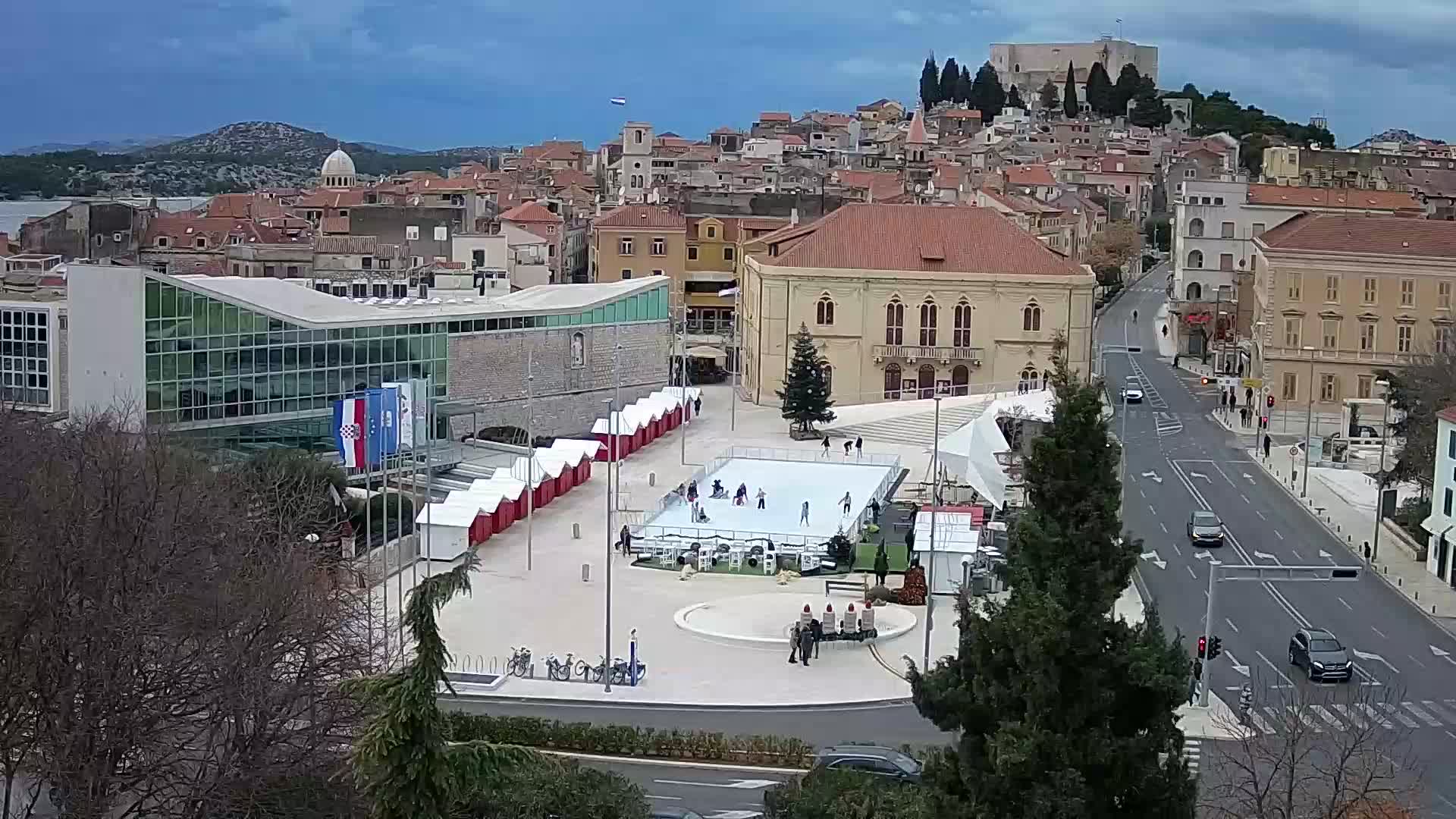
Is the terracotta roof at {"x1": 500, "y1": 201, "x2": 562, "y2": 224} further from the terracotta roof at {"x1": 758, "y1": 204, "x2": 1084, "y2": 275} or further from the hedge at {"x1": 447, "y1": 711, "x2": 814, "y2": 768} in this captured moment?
the hedge at {"x1": 447, "y1": 711, "x2": 814, "y2": 768}

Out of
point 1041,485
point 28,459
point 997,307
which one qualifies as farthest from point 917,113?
point 1041,485

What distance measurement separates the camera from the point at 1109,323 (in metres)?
87.2

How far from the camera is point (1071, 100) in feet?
552

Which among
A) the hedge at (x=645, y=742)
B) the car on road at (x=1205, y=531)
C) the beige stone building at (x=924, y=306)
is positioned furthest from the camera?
the beige stone building at (x=924, y=306)

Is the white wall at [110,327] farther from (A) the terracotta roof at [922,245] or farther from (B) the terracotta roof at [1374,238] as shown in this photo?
(B) the terracotta roof at [1374,238]

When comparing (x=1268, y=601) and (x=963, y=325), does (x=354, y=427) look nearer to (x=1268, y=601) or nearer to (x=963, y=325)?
Answer: (x=1268, y=601)

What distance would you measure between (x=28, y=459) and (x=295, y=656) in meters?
7.26

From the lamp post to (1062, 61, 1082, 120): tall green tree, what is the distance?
368ft

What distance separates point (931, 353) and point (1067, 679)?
4646 centimetres

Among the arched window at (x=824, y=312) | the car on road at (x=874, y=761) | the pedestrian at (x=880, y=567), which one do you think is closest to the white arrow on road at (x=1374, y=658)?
the pedestrian at (x=880, y=567)

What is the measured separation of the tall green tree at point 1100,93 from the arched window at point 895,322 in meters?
116

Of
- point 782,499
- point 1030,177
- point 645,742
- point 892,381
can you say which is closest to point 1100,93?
point 1030,177

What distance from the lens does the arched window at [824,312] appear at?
6225 cm

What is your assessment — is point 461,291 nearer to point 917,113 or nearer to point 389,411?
point 389,411
